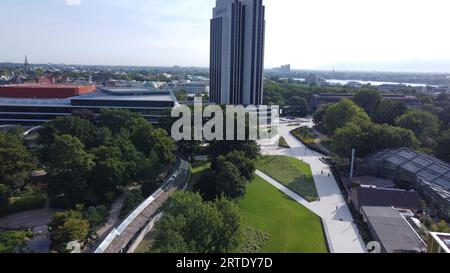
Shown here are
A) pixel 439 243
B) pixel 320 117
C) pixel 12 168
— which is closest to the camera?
pixel 439 243

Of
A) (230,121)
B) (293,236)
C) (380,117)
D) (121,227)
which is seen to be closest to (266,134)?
(230,121)

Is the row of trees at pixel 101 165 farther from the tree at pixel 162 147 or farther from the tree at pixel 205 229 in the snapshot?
the tree at pixel 205 229

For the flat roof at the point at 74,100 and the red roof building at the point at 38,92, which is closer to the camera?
the flat roof at the point at 74,100

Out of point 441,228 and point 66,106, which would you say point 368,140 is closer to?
point 441,228

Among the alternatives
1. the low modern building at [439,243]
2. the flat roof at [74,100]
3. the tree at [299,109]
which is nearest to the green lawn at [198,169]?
the flat roof at [74,100]

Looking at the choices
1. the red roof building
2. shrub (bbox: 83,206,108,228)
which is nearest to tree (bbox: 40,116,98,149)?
shrub (bbox: 83,206,108,228)

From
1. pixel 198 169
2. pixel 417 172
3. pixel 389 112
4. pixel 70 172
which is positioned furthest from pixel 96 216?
pixel 389 112
